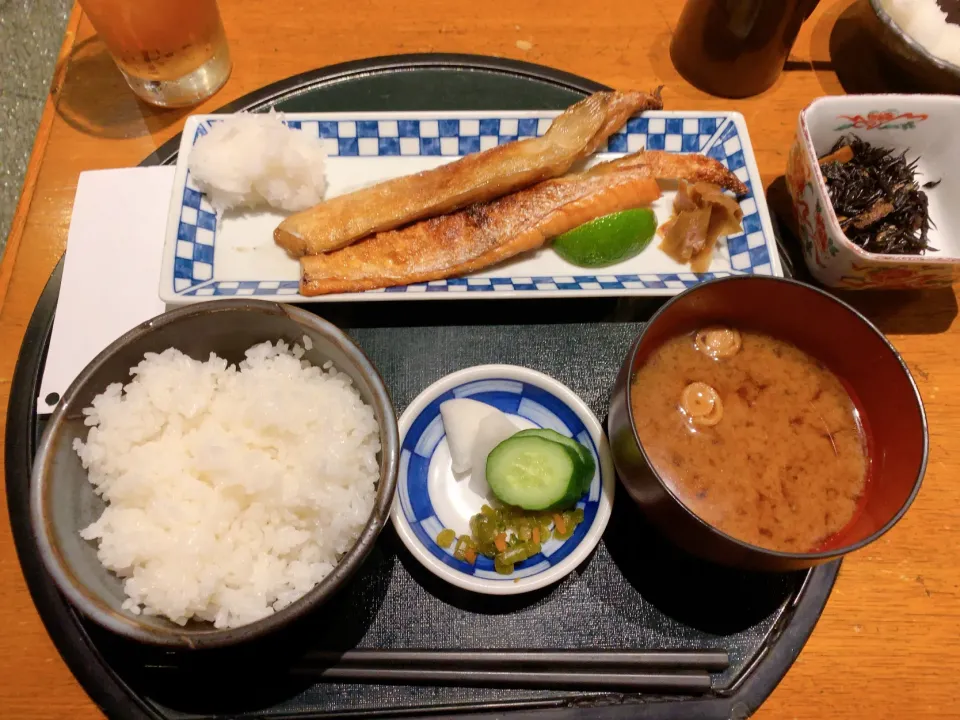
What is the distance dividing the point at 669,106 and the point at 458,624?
1.96 m

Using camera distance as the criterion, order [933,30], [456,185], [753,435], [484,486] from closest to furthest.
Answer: [753,435], [484,486], [456,185], [933,30]

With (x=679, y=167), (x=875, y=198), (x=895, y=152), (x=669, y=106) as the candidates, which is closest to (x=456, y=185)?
(x=679, y=167)

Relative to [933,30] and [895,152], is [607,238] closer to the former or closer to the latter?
[895,152]

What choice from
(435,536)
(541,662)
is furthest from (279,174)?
(541,662)

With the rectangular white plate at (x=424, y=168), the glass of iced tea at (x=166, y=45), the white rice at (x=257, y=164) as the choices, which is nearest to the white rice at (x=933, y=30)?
the rectangular white plate at (x=424, y=168)

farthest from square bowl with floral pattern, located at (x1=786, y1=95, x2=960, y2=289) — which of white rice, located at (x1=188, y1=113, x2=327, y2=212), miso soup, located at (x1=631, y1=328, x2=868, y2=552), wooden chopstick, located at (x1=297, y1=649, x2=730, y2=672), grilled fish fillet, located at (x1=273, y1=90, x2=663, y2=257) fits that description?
white rice, located at (x1=188, y1=113, x2=327, y2=212)

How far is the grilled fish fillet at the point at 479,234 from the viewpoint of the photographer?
6.02 feet

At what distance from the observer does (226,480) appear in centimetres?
137

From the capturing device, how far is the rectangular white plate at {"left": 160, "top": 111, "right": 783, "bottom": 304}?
1.79 meters

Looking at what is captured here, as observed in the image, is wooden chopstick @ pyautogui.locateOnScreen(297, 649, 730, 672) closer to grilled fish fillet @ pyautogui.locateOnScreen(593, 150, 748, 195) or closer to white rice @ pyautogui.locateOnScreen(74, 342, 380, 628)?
white rice @ pyautogui.locateOnScreen(74, 342, 380, 628)

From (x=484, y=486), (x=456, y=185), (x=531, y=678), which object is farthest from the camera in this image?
(x=456, y=185)

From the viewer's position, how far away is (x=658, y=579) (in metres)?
1.51

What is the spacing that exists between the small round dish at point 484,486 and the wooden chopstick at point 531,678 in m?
0.18

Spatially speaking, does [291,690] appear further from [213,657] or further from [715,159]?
[715,159]
